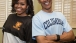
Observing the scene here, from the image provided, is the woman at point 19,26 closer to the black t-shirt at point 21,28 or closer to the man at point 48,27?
the black t-shirt at point 21,28

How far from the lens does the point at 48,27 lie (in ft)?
4.57

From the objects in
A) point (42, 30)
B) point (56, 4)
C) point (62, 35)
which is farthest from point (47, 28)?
point (56, 4)

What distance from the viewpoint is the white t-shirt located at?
138 cm

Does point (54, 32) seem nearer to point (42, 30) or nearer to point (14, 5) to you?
point (42, 30)

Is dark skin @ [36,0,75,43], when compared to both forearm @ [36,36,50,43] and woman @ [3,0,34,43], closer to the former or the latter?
forearm @ [36,36,50,43]

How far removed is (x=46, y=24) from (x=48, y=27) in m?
0.04

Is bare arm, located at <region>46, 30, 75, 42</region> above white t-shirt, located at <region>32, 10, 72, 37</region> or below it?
below

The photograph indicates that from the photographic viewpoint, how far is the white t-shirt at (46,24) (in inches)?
54.2

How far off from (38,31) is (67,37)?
0.30m

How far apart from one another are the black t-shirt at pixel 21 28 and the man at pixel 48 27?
0.10m

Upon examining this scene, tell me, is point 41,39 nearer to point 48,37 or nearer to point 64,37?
point 48,37

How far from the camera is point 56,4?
2.51 meters

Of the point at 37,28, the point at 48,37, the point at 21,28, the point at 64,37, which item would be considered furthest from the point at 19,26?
the point at 64,37

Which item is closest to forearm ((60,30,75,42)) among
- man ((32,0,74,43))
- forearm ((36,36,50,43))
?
man ((32,0,74,43))
